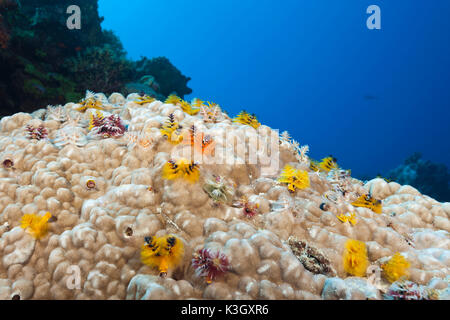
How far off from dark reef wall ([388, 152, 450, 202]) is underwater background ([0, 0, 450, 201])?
119 millimetres

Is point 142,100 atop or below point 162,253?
atop

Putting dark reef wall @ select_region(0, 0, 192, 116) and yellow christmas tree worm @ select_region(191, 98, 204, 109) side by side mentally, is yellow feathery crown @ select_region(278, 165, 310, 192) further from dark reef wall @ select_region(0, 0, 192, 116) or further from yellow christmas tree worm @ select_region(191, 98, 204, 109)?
dark reef wall @ select_region(0, 0, 192, 116)

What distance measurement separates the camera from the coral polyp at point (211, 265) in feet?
7.83

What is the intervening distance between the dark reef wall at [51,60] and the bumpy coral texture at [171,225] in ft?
16.2

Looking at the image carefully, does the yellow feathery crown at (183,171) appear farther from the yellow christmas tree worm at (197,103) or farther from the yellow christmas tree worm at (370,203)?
the yellow christmas tree worm at (370,203)

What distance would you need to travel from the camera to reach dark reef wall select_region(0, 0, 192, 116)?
26.1 feet

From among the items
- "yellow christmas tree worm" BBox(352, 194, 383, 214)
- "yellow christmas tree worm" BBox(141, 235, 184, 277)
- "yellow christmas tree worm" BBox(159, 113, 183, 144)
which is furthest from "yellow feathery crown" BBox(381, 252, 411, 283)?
"yellow christmas tree worm" BBox(159, 113, 183, 144)

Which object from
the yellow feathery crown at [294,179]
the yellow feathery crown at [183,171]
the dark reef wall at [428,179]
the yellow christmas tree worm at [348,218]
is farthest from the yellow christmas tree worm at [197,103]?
the dark reef wall at [428,179]

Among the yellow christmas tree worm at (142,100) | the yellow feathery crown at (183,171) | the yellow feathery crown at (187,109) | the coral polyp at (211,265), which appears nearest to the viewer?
the coral polyp at (211,265)

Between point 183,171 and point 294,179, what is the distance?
176 centimetres

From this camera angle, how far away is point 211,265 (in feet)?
7.93

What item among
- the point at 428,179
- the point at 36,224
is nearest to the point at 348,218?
the point at 36,224

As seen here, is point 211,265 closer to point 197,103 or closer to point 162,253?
point 162,253
